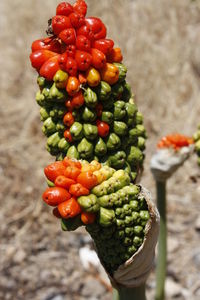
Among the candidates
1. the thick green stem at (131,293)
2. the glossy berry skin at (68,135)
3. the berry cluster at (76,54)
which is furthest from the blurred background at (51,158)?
the berry cluster at (76,54)

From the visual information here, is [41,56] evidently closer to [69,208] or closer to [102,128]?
[102,128]

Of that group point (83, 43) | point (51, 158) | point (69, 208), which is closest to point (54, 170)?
point (69, 208)

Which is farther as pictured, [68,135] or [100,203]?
[68,135]

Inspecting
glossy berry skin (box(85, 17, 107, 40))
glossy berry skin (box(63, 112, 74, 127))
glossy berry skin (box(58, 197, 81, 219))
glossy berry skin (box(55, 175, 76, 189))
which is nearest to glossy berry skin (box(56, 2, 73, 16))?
glossy berry skin (box(85, 17, 107, 40))

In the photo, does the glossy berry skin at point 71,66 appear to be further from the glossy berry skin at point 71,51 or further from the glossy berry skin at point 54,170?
the glossy berry skin at point 54,170

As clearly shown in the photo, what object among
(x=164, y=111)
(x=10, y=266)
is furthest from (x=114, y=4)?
(x=10, y=266)

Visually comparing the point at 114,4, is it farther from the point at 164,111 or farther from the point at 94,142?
the point at 94,142
